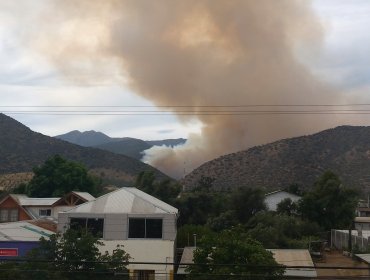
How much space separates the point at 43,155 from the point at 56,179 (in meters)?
22.8

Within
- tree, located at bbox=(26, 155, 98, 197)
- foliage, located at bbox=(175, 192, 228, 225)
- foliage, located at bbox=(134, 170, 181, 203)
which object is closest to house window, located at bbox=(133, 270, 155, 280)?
foliage, located at bbox=(175, 192, 228, 225)

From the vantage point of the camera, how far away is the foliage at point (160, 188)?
54344 millimetres

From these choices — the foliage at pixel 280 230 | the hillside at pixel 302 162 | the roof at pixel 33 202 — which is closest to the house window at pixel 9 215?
the roof at pixel 33 202

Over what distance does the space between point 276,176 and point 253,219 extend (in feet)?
110

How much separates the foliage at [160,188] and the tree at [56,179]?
712 centimetres

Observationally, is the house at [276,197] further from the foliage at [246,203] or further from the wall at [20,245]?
the wall at [20,245]

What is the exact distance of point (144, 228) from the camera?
101 feet

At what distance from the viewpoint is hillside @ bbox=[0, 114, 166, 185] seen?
80.2m

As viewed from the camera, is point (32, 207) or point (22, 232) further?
point (32, 207)

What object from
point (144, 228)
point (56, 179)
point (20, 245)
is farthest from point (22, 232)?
point (56, 179)

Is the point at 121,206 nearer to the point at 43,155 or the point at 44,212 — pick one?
the point at 44,212

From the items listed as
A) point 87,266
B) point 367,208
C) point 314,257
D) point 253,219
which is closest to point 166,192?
point 253,219

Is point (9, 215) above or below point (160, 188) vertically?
below

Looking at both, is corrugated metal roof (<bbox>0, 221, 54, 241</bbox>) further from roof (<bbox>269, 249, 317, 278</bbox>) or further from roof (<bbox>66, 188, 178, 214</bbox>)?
roof (<bbox>269, 249, 317, 278</bbox>)
